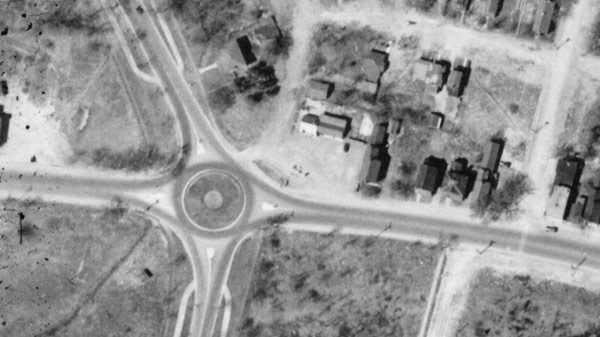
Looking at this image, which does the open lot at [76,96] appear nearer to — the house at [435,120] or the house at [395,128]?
the house at [395,128]

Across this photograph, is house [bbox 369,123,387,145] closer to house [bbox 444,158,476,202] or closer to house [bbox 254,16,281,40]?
house [bbox 444,158,476,202]

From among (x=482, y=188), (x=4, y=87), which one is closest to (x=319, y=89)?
(x=482, y=188)

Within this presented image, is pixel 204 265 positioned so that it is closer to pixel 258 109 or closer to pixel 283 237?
pixel 283 237

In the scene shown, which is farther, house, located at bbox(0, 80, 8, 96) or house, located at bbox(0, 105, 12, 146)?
house, located at bbox(0, 80, 8, 96)

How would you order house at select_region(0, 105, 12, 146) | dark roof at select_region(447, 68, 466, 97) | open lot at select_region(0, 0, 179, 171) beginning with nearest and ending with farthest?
dark roof at select_region(447, 68, 466, 97), open lot at select_region(0, 0, 179, 171), house at select_region(0, 105, 12, 146)

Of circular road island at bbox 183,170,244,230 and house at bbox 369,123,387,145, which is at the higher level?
house at bbox 369,123,387,145

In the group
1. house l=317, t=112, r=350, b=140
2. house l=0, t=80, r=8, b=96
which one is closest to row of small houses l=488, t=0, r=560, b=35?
house l=317, t=112, r=350, b=140
